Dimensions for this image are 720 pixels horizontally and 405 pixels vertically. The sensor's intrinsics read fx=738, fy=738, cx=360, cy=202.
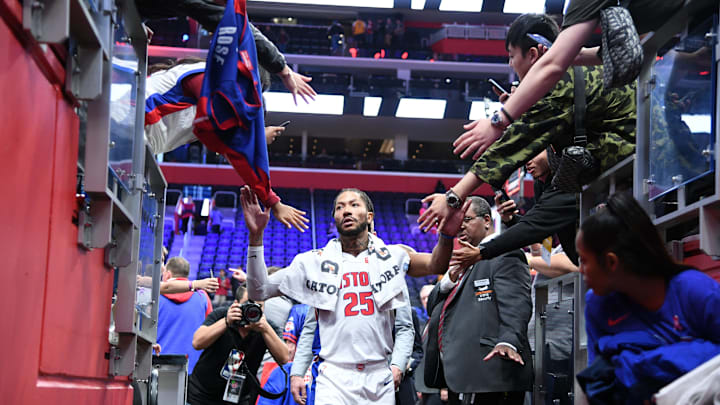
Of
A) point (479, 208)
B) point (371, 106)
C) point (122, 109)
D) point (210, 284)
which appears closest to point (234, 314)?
Answer: point (210, 284)

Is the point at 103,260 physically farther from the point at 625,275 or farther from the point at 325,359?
the point at 625,275

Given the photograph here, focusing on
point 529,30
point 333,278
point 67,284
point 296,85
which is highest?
point 529,30

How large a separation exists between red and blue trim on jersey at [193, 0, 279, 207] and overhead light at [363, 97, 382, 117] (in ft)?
76.5

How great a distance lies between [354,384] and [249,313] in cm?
150

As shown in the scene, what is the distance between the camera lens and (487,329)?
14.2 ft

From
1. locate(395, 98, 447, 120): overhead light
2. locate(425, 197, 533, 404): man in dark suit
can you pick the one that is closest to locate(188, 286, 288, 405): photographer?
locate(425, 197, 533, 404): man in dark suit

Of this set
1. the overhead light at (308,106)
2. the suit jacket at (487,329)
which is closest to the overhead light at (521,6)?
the overhead light at (308,106)

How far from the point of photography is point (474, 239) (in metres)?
4.73

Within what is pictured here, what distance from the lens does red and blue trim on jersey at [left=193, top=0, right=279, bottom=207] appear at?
3154mm

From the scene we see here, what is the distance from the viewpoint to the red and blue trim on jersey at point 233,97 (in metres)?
3.15

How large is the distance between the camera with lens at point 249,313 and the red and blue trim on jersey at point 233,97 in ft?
6.85

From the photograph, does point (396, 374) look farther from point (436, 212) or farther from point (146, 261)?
point (146, 261)

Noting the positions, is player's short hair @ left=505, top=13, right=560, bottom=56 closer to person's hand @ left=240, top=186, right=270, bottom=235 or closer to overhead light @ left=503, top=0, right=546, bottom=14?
person's hand @ left=240, top=186, right=270, bottom=235

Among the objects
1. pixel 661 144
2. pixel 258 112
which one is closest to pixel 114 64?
pixel 258 112
